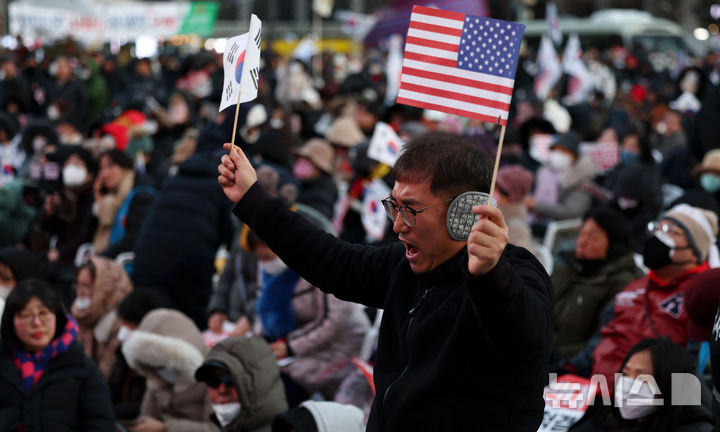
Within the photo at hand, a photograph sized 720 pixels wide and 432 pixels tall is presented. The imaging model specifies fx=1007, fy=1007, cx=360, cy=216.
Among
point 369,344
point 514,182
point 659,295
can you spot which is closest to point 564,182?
point 514,182

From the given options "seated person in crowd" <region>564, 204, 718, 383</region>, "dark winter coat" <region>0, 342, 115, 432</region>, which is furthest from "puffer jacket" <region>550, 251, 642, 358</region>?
"dark winter coat" <region>0, 342, 115, 432</region>

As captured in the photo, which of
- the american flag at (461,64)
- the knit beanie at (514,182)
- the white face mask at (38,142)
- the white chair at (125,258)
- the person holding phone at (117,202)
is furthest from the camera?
the white face mask at (38,142)

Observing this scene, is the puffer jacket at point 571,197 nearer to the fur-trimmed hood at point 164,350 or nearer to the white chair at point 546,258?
the white chair at point 546,258

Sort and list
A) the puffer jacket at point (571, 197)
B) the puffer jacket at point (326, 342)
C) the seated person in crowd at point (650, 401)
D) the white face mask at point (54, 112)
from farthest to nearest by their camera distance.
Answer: the white face mask at point (54, 112)
the puffer jacket at point (571, 197)
the puffer jacket at point (326, 342)
the seated person in crowd at point (650, 401)

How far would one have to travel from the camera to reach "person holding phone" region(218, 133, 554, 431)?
210 centimetres

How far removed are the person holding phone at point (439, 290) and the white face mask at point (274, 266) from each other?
101 inches

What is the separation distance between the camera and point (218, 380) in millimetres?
4488

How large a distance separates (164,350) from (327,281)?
2.42 m

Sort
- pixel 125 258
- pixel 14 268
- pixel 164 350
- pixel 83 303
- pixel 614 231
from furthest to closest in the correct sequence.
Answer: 1. pixel 125 258
2. pixel 14 268
3. pixel 83 303
4. pixel 614 231
5. pixel 164 350

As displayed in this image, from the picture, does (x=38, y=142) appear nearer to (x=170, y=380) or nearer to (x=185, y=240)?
(x=185, y=240)

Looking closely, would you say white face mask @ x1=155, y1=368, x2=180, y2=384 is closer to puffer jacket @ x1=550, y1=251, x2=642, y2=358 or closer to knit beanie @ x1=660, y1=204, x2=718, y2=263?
puffer jacket @ x1=550, y1=251, x2=642, y2=358

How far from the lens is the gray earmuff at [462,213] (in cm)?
235

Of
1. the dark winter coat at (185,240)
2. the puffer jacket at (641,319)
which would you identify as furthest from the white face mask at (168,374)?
the puffer jacket at (641,319)

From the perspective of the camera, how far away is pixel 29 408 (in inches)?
175
